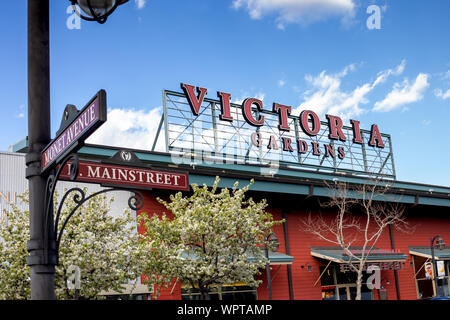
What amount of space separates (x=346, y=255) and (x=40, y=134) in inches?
1029

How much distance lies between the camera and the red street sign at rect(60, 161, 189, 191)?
6.90 meters

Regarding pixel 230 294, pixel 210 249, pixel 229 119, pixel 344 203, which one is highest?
pixel 229 119

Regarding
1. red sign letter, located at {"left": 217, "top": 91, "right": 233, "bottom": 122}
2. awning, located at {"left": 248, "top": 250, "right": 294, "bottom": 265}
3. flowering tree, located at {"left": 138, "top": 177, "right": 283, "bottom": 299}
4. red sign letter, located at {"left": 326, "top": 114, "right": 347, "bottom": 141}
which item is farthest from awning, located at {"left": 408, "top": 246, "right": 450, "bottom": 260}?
flowering tree, located at {"left": 138, "top": 177, "right": 283, "bottom": 299}

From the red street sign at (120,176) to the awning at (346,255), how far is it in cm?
2305

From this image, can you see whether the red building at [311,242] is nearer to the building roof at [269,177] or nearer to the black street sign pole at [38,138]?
the building roof at [269,177]

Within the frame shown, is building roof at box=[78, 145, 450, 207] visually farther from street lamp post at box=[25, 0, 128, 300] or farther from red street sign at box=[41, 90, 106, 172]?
red street sign at box=[41, 90, 106, 172]

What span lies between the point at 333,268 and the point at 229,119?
11.1m

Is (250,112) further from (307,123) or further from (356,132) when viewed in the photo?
(356,132)
